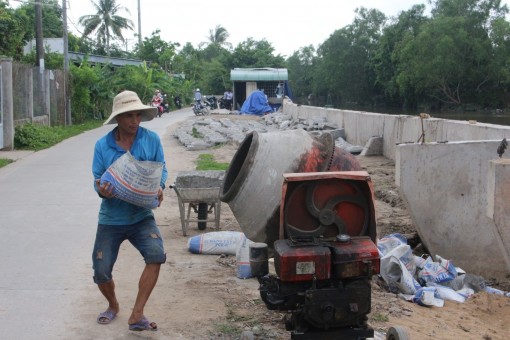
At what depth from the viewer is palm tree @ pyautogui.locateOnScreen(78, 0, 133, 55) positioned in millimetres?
61062

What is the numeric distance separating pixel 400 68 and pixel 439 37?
7154 mm

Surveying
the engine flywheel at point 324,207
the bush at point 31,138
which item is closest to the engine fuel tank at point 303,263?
the engine flywheel at point 324,207

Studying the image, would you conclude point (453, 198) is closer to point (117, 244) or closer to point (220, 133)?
point (117, 244)

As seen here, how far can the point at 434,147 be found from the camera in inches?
313

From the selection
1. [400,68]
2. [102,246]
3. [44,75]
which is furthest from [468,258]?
[400,68]

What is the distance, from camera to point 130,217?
4680 millimetres

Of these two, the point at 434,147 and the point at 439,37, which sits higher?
the point at 439,37

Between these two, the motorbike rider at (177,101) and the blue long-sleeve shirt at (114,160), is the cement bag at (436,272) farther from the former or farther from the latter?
the motorbike rider at (177,101)

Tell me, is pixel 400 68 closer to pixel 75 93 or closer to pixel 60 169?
pixel 75 93

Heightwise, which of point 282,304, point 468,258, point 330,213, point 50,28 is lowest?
point 468,258

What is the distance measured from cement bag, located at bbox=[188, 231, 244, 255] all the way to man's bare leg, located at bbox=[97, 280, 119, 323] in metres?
2.22

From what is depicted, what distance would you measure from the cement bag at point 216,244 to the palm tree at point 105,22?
56.6 meters

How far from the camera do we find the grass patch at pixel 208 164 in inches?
549

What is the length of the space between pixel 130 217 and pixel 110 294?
0.64 metres
